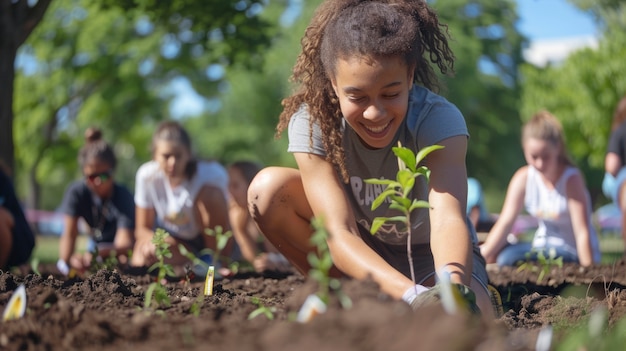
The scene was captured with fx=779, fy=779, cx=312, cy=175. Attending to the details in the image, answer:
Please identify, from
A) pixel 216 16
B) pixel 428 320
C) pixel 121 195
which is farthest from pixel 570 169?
pixel 428 320

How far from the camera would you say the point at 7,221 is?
522cm

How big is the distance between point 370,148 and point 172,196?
3182 mm

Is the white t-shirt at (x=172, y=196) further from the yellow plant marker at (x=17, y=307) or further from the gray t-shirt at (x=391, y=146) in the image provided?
the yellow plant marker at (x=17, y=307)

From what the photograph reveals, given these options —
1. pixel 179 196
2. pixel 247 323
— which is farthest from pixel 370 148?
pixel 179 196

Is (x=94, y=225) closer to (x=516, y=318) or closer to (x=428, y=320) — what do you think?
(x=516, y=318)

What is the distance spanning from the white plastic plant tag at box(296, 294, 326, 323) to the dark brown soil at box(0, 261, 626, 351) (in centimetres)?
3

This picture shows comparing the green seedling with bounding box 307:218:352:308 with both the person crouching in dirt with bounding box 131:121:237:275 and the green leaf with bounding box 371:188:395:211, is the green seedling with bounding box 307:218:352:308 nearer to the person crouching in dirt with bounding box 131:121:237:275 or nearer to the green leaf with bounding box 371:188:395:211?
the green leaf with bounding box 371:188:395:211

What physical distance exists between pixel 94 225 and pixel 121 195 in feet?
1.18

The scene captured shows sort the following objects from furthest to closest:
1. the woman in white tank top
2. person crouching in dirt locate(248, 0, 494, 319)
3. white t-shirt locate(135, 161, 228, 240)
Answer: white t-shirt locate(135, 161, 228, 240), the woman in white tank top, person crouching in dirt locate(248, 0, 494, 319)

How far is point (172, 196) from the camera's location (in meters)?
5.91

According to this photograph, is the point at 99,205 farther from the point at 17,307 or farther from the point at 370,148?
the point at 17,307

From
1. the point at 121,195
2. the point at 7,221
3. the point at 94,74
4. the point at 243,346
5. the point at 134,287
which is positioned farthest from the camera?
the point at 94,74

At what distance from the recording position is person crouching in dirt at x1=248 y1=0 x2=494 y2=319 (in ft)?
8.25

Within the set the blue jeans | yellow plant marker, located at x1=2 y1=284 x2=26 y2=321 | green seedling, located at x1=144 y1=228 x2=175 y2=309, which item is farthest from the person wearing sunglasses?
yellow plant marker, located at x1=2 y1=284 x2=26 y2=321
